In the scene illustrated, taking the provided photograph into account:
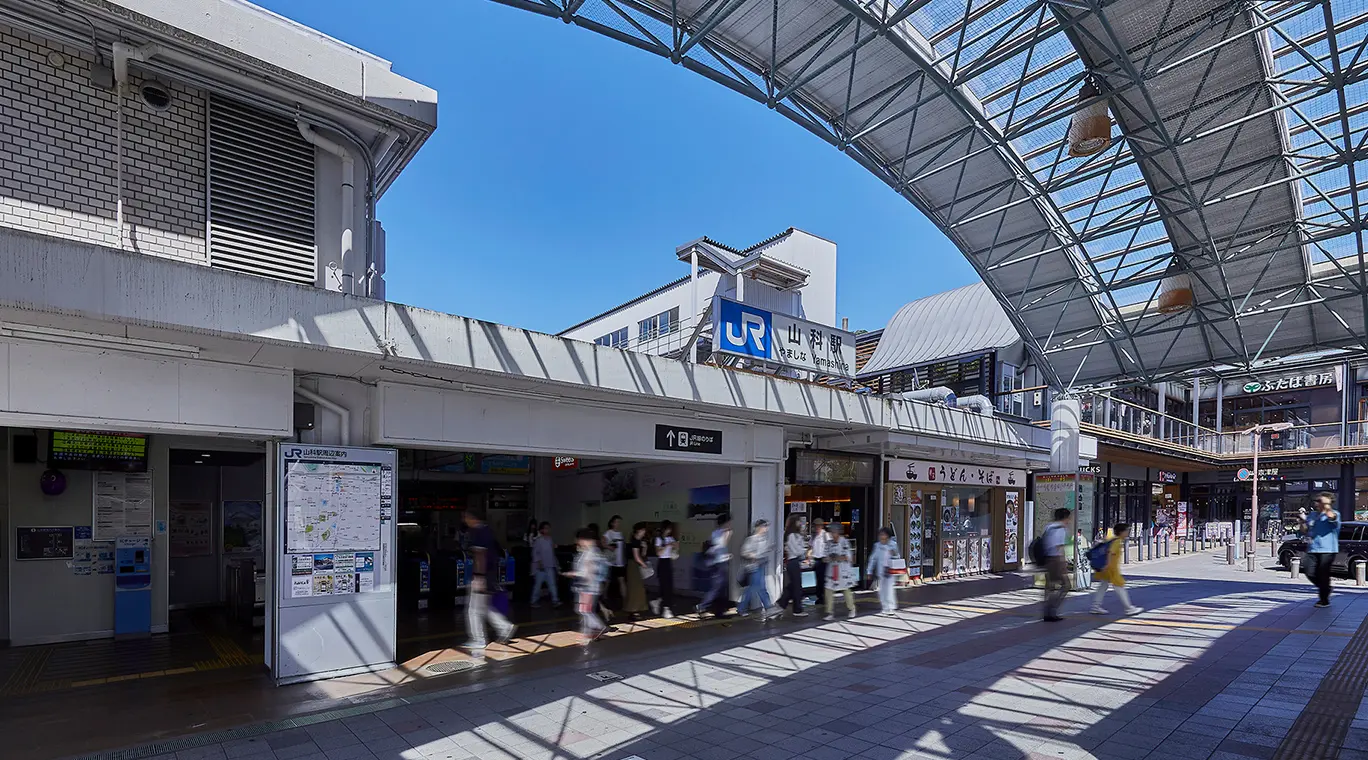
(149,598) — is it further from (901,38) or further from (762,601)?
(901,38)

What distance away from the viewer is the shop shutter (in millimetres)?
7824

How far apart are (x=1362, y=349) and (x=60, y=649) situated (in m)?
26.3

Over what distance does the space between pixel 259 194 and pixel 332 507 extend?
12.4ft

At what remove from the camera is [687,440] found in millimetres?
10359

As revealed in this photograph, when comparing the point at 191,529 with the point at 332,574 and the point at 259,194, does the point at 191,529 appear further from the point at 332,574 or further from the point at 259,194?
the point at 259,194

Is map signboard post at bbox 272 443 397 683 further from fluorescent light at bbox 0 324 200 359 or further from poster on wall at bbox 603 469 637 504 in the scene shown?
poster on wall at bbox 603 469 637 504

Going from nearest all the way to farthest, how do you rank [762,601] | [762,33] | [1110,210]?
[762,601]
[762,33]
[1110,210]

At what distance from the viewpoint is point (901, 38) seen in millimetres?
12672

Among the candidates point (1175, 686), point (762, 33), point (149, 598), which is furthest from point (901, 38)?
point (149, 598)

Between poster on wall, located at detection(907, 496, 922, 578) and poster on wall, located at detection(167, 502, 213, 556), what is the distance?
13.0 meters

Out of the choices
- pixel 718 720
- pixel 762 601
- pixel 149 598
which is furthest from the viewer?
pixel 762 601

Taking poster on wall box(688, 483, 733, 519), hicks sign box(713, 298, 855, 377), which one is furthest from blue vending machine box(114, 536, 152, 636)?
poster on wall box(688, 483, 733, 519)

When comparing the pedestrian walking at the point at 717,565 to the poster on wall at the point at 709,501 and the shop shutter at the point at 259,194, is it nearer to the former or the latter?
the poster on wall at the point at 709,501

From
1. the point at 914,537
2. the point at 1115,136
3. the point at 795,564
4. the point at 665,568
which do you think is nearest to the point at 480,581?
the point at 665,568
